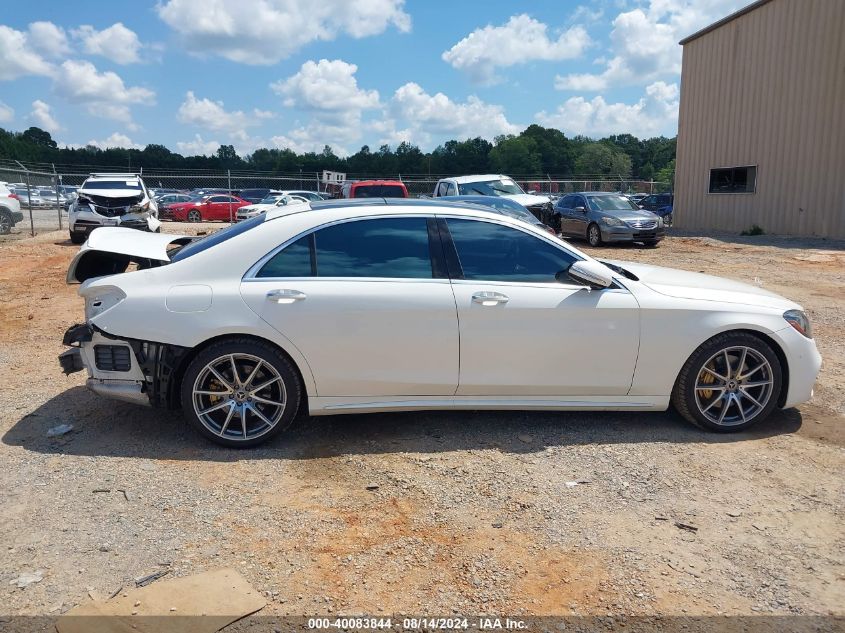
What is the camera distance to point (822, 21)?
67.5 feet

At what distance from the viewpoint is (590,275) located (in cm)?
449

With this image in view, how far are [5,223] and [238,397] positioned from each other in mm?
17897

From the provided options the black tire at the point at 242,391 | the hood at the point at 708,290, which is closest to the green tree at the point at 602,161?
the hood at the point at 708,290

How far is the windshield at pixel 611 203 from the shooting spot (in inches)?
765

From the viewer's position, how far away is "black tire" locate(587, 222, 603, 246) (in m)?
18.9

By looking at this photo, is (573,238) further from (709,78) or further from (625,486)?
(625,486)

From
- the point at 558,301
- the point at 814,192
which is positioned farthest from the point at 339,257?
the point at 814,192

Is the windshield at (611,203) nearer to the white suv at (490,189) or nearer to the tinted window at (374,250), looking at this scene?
the white suv at (490,189)

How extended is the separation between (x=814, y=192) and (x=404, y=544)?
22.2 meters

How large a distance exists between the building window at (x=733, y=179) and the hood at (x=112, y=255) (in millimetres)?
23061

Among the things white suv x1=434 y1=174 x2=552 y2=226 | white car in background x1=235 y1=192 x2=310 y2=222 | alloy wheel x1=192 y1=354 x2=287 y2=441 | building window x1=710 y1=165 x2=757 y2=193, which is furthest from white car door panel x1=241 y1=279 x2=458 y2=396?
white car in background x1=235 y1=192 x2=310 y2=222

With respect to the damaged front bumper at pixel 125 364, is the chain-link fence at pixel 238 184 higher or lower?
higher

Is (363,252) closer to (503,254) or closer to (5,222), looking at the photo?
(503,254)

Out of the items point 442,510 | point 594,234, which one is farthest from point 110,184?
point 442,510
